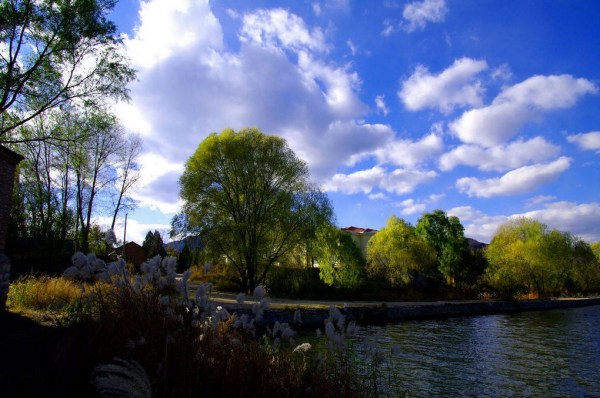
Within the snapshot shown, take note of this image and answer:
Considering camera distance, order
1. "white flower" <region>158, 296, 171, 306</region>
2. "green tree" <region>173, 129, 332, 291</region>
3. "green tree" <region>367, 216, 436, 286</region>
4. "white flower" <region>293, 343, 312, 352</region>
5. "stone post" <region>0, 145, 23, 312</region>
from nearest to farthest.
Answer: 1. "white flower" <region>293, 343, 312, 352</region>
2. "white flower" <region>158, 296, 171, 306</region>
3. "stone post" <region>0, 145, 23, 312</region>
4. "green tree" <region>173, 129, 332, 291</region>
5. "green tree" <region>367, 216, 436, 286</region>

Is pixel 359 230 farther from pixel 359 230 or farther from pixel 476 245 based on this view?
pixel 476 245

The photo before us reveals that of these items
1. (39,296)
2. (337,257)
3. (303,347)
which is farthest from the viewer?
(337,257)

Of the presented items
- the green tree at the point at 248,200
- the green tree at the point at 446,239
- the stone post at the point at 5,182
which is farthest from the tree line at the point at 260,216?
the green tree at the point at 446,239

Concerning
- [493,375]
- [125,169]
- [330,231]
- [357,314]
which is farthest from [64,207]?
[493,375]

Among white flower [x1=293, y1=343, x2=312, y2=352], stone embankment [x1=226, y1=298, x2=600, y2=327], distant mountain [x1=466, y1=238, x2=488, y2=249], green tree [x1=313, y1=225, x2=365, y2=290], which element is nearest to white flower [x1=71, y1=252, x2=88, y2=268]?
white flower [x1=293, y1=343, x2=312, y2=352]

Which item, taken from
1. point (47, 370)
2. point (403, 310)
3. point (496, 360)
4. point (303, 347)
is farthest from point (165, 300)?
point (403, 310)

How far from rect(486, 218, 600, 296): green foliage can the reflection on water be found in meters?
24.8

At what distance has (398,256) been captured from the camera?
135ft

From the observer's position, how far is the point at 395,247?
4469 cm

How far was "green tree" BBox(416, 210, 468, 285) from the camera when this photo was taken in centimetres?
5081

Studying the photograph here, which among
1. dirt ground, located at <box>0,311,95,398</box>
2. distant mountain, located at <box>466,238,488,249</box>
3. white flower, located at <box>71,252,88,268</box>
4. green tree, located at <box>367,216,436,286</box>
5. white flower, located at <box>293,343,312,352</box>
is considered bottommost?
dirt ground, located at <box>0,311,95,398</box>

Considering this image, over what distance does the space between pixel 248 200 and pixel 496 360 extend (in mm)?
23294

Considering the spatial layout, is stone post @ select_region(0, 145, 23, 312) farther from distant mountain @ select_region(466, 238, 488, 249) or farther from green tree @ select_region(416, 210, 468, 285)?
distant mountain @ select_region(466, 238, 488, 249)

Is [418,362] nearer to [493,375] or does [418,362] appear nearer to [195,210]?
[493,375]
